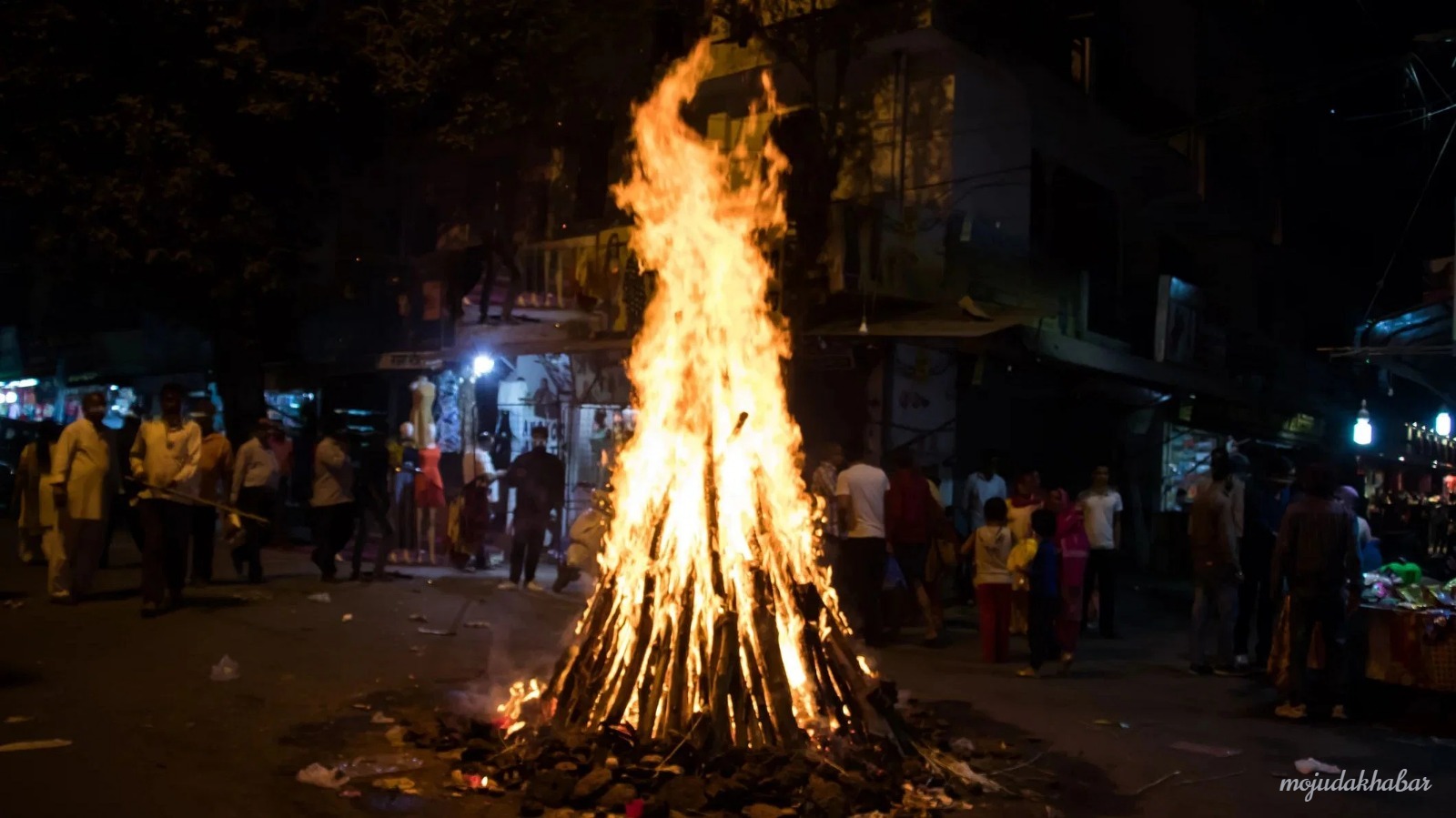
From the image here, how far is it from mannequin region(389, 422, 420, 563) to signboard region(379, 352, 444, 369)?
2169mm

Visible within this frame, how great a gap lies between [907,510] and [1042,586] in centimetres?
208

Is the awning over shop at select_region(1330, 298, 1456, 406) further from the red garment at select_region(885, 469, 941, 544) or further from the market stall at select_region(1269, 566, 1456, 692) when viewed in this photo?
the red garment at select_region(885, 469, 941, 544)

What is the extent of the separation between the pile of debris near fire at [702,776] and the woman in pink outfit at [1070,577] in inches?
158

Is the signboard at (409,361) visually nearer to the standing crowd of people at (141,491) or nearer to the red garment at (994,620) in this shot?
the standing crowd of people at (141,491)

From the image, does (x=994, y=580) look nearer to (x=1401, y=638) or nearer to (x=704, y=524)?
(x=1401, y=638)

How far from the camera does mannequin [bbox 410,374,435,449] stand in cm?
1952

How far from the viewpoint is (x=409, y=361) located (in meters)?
19.8

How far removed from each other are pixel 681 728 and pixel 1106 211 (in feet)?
52.8

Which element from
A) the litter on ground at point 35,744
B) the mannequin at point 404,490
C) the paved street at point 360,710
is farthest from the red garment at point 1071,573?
the mannequin at point 404,490

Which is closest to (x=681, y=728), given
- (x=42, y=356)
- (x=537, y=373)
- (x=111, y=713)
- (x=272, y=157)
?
(x=111, y=713)

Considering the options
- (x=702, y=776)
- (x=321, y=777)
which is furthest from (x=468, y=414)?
(x=702, y=776)

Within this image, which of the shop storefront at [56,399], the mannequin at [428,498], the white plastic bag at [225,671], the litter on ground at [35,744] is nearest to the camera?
the litter on ground at [35,744]

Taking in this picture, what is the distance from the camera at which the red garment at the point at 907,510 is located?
1162 cm

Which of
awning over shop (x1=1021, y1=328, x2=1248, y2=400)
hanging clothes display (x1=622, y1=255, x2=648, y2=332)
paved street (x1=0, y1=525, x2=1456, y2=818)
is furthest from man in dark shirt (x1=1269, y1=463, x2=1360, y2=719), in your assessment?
hanging clothes display (x1=622, y1=255, x2=648, y2=332)
